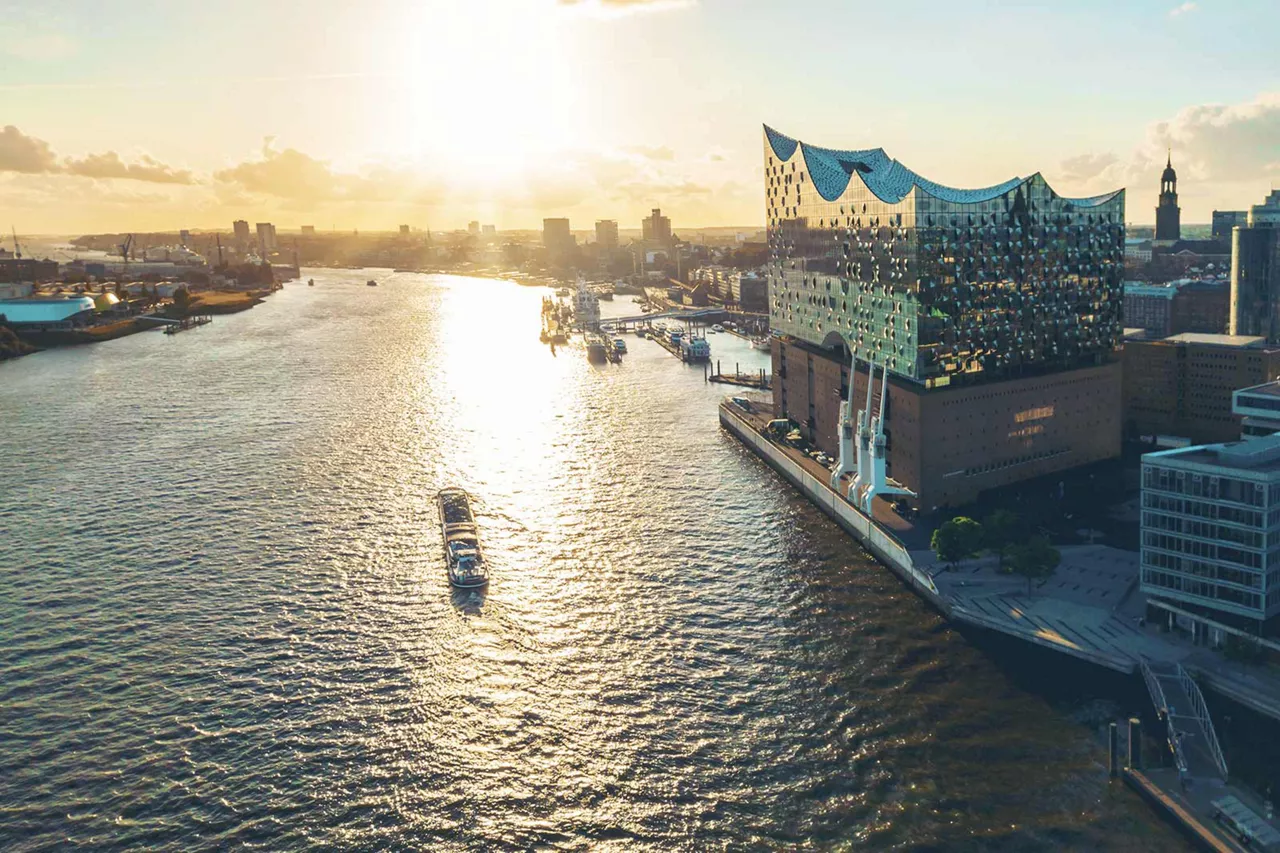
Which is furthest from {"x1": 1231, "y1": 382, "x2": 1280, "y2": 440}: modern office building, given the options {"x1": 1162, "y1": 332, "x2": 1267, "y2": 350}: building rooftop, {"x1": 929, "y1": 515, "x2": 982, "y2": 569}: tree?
{"x1": 929, "y1": 515, "x2": 982, "y2": 569}: tree

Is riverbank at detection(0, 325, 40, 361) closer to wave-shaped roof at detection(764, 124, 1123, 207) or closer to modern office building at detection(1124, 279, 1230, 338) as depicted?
wave-shaped roof at detection(764, 124, 1123, 207)

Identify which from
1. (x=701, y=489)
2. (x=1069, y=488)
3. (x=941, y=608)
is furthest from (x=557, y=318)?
(x=941, y=608)

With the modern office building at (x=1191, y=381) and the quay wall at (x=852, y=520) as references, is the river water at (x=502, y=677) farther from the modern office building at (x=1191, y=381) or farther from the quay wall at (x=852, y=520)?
the modern office building at (x=1191, y=381)

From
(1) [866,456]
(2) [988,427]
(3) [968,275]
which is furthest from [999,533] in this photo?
(3) [968,275]

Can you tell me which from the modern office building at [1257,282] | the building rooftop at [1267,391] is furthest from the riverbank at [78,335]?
the modern office building at [1257,282]

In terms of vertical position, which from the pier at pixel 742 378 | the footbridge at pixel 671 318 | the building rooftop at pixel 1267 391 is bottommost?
the pier at pixel 742 378

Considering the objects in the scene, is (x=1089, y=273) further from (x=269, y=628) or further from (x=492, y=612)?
(x=269, y=628)

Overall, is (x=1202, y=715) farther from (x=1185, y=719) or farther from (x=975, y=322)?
(x=975, y=322)
